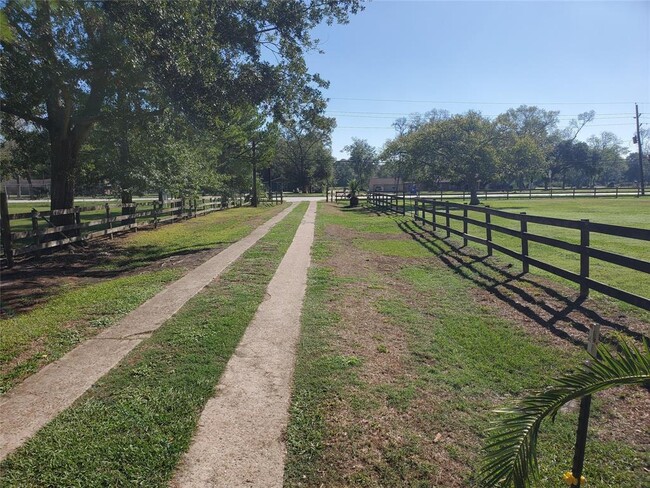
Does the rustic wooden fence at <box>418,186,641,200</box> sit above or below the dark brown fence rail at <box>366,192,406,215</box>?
above

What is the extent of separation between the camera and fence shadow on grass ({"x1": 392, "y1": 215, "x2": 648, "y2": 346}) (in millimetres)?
5504

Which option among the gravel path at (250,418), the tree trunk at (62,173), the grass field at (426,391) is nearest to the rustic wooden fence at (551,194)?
the tree trunk at (62,173)

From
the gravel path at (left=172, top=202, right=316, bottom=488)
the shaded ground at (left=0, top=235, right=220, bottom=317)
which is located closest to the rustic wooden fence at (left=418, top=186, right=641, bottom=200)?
the shaded ground at (left=0, top=235, right=220, bottom=317)

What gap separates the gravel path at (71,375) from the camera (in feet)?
11.3

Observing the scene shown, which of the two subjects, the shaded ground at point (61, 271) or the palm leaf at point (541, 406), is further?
the shaded ground at point (61, 271)

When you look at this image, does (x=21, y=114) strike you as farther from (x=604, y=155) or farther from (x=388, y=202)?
(x=604, y=155)

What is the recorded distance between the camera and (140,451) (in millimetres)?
3014

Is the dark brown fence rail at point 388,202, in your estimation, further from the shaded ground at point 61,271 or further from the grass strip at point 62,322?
the grass strip at point 62,322

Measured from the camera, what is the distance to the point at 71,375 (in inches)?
170

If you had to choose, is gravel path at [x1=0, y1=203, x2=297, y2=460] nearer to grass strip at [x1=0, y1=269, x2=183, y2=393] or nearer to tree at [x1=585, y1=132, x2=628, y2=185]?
grass strip at [x1=0, y1=269, x2=183, y2=393]

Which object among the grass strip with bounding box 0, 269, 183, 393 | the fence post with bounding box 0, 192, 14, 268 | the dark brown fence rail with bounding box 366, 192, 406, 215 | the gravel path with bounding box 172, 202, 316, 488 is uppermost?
the dark brown fence rail with bounding box 366, 192, 406, 215

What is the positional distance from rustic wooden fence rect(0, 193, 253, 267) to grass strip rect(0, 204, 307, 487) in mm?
7108

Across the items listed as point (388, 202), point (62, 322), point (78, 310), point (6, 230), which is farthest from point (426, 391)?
point (388, 202)

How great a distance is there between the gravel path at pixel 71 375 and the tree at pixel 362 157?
9892 cm
